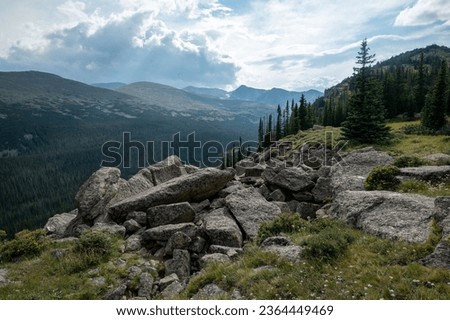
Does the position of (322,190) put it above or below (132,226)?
above

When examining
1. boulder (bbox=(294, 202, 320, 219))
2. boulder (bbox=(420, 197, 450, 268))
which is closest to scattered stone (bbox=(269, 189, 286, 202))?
boulder (bbox=(294, 202, 320, 219))

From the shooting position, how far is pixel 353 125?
5603 centimetres

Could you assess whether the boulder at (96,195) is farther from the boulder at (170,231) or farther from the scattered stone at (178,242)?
the scattered stone at (178,242)

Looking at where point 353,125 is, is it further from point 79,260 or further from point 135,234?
point 79,260

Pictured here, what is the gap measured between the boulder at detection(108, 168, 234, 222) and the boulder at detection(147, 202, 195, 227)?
5.63 ft

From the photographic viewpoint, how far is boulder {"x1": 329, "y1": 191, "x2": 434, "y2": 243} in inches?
479

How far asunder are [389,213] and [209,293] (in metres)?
8.93

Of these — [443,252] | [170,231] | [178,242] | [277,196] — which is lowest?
[178,242]

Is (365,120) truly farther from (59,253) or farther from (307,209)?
(59,253)

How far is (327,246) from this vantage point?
11344 mm

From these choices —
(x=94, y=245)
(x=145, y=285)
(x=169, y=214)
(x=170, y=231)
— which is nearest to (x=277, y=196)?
(x=169, y=214)

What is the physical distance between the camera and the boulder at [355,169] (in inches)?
823
